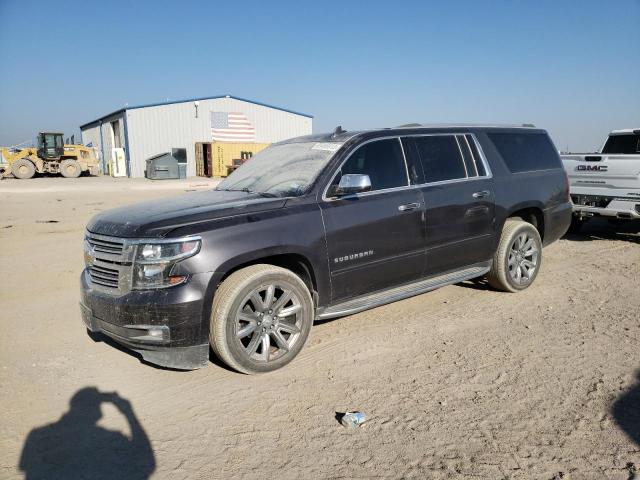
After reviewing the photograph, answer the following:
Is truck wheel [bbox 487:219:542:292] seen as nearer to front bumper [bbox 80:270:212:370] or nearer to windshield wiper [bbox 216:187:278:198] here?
windshield wiper [bbox 216:187:278:198]

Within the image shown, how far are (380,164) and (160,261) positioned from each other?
7.23 ft

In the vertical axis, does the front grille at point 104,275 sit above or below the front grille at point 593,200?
below

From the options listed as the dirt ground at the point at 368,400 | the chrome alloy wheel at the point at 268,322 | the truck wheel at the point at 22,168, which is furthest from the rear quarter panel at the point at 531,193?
the truck wheel at the point at 22,168

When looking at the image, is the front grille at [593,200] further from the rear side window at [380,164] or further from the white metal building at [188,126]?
the white metal building at [188,126]

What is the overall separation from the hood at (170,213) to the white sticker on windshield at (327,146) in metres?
0.79

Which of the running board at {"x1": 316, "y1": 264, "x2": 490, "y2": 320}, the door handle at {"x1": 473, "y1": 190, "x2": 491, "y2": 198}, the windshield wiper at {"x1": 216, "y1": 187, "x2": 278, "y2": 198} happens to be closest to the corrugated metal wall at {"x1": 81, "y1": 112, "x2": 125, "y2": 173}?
the windshield wiper at {"x1": 216, "y1": 187, "x2": 278, "y2": 198}

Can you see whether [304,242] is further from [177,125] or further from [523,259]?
[177,125]

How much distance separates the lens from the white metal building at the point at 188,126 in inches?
1277

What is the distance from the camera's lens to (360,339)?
439 centimetres

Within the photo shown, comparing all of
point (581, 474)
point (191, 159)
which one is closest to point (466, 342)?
point (581, 474)

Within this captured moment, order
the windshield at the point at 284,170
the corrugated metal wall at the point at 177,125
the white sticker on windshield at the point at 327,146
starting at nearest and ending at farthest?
the windshield at the point at 284,170 → the white sticker on windshield at the point at 327,146 → the corrugated metal wall at the point at 177,125

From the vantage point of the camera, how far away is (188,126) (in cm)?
3378

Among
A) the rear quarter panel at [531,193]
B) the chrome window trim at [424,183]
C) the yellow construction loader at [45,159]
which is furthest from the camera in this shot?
the yellow construction loader at [45,159]

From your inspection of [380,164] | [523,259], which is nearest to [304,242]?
[380,164]
